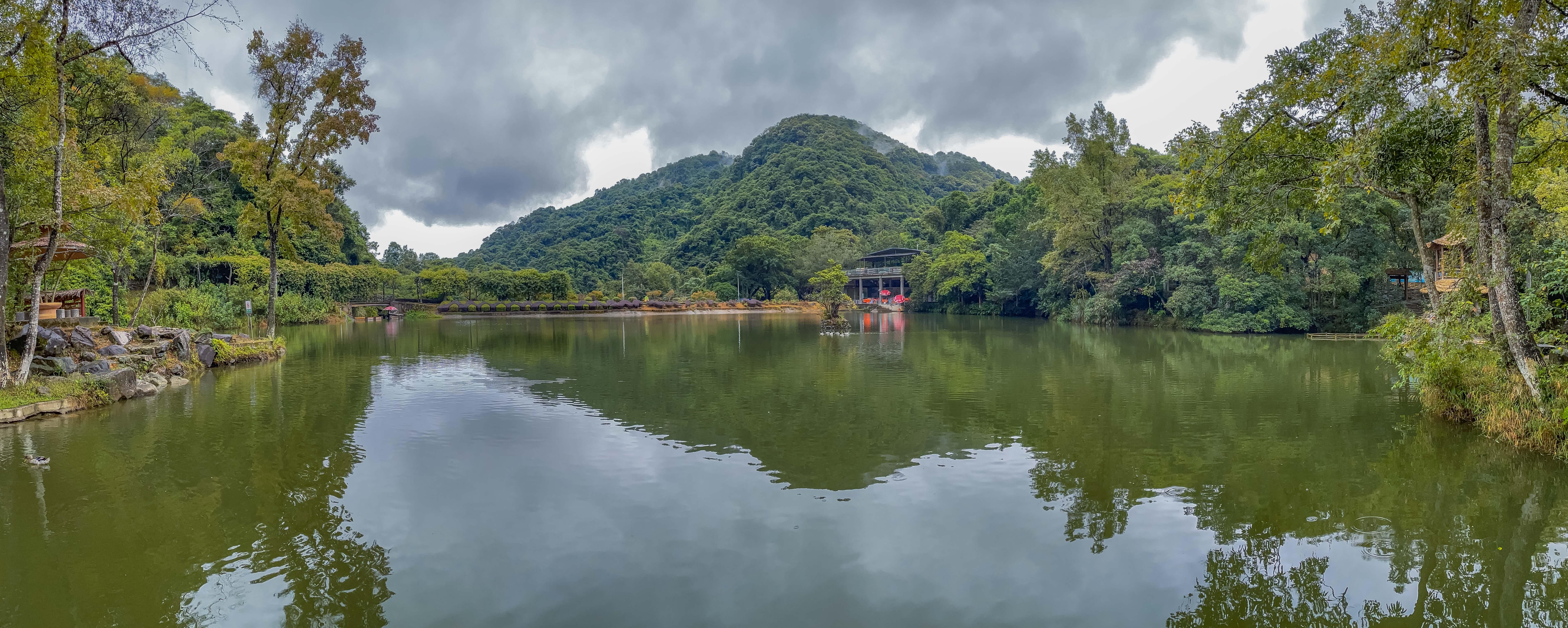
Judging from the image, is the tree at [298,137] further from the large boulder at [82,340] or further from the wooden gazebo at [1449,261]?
the wooden gazebo at [1449,261]

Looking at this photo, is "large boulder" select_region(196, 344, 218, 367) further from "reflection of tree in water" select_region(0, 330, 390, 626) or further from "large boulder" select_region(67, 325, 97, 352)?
"reflection of tree in water" select_region(0, 330, 390, 626)

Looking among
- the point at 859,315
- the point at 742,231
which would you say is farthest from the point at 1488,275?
the point at 742,231

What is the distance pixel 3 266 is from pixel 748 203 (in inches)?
3474

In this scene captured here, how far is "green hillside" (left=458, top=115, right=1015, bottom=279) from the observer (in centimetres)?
8488

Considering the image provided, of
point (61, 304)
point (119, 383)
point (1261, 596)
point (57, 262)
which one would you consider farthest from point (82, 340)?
point (1261, 596)

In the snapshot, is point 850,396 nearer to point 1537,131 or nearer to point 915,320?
point 1537,131

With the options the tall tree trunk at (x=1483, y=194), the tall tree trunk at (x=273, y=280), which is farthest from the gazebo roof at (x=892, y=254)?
the tall tree trunk at (x=1483, y=194)

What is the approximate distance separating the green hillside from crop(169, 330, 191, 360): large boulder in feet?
193

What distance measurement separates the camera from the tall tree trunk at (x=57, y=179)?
32.6 ft

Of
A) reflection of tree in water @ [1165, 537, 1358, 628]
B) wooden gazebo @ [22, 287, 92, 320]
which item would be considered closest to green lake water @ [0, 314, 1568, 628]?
reflection of tree in water @ [1165, 537, 1358, 628]

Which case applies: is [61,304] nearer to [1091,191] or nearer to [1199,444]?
[1199,444]

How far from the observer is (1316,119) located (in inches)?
411

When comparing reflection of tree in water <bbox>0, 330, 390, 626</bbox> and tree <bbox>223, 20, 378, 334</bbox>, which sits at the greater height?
tree <bbox>223, 20, 378, 334</bbox>

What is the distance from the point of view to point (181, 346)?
46.9ft
